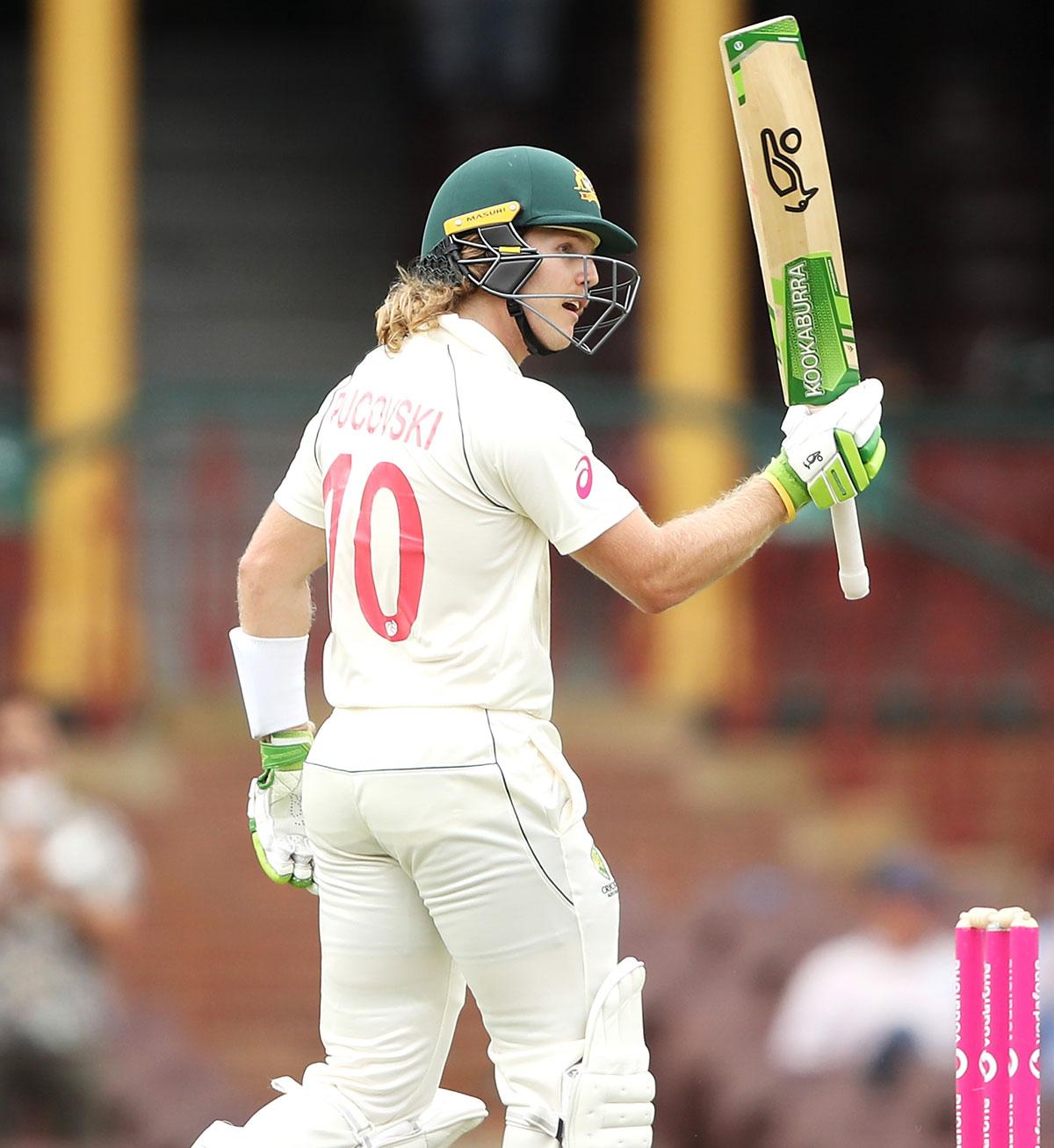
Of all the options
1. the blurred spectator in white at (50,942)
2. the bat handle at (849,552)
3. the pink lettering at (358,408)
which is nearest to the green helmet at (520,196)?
the pink lettering at (358,408)

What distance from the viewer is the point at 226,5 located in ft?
43.8

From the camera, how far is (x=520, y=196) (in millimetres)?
3432

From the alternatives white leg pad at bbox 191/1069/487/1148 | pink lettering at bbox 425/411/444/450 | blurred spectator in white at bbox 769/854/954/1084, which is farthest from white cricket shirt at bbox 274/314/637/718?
blurred spectator in white at bbox 769/854/954/1084

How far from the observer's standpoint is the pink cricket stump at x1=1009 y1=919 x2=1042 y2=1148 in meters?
3.38

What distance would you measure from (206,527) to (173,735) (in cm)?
77

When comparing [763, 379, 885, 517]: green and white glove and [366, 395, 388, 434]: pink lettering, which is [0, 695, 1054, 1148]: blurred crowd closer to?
[763, 379, 885, 517]: green and white glove

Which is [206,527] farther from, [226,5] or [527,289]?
[226,5]

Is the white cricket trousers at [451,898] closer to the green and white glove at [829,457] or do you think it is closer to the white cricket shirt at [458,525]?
the white cricket shirt at [458,525]

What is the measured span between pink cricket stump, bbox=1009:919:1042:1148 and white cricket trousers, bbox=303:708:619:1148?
61 cm

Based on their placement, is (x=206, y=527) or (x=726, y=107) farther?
(x=726, y=107)

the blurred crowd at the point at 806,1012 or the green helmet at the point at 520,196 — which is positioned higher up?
the green helmet at the point at 520,196

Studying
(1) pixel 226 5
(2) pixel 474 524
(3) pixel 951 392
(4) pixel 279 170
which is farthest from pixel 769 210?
(1) pixel 226 5

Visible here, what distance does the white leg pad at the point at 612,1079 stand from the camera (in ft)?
10.6

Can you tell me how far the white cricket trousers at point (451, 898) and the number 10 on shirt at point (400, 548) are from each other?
0.14 metres
